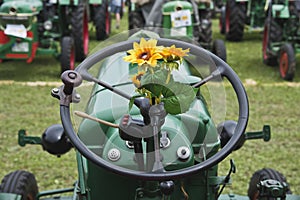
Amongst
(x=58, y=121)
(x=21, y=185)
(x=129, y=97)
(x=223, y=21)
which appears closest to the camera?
(x=129, y=97)

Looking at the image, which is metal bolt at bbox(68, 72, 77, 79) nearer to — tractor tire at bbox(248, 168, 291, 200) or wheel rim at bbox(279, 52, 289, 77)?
tractor tire at bbox(248, 168, 291, 200)

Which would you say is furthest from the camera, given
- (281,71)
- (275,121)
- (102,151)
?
(281,71)

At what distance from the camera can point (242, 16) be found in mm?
10508

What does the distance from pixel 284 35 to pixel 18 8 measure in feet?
12.0

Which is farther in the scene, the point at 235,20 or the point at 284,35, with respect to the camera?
the point at 235,20

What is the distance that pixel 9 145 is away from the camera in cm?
494

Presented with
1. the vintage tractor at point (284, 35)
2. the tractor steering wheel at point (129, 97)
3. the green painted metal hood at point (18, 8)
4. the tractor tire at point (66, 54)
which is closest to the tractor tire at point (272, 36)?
the vintage tractor at point (284, 35)

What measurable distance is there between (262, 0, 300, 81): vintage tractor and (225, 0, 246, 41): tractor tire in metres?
1.88

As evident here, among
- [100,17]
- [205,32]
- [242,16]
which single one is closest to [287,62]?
[205,32]

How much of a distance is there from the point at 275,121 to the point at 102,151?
3699 mm

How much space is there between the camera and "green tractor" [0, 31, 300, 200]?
1849 mm

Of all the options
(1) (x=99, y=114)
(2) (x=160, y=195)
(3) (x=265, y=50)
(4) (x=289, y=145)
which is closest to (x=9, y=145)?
(4) (x=289, y=145)

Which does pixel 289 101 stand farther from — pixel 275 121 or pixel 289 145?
pixel 289 145

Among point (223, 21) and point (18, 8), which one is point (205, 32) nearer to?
point (18, 8)
